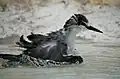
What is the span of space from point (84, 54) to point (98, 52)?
14cm

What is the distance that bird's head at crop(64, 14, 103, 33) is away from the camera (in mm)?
2611

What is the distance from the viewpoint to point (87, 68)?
260 cm

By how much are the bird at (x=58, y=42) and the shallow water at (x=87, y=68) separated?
0.07 m

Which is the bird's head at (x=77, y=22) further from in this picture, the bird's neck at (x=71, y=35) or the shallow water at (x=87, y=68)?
the shallow water at (x=87, y=68)

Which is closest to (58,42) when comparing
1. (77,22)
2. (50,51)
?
(50,51)

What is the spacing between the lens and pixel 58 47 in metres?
2.62

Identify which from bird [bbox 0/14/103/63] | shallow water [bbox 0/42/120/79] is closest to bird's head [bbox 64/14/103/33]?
bird [bbox 0/14/103/63]

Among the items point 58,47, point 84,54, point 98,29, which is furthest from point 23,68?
point 98,29

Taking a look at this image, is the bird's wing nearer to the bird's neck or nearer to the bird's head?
the bird's neck

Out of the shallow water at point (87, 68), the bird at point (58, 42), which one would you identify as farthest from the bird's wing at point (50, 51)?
the shallow water at point (87, 68)

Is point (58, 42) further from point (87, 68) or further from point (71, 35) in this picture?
point (87, 68)

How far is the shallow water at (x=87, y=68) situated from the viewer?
8.41 feet

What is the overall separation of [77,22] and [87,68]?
0.44 metres

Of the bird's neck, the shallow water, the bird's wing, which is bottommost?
the shallow water
